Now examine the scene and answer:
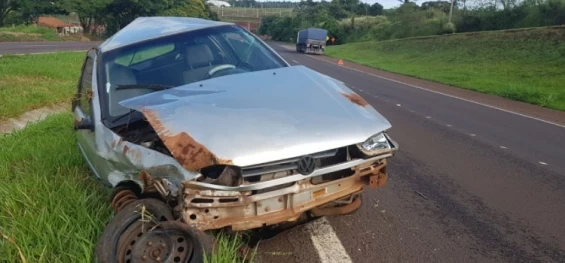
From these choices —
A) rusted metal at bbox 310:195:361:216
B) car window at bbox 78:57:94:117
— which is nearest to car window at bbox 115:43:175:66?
car window at bbox 78:57:94:117

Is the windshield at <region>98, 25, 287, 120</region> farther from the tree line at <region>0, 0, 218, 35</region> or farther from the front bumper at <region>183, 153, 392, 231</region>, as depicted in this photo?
the tree line at <region>0, 0, 218, 35</region>

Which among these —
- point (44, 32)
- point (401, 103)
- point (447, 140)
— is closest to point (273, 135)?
point (447, 140)

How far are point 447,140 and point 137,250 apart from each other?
238 inches

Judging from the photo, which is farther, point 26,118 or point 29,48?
point 29,48

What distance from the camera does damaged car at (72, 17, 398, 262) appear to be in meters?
3.04

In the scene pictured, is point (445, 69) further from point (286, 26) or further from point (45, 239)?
point (286, 26)

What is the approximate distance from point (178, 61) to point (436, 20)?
49878 mm

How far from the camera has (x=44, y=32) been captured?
47.9 metres

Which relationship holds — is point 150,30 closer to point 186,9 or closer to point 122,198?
point 122,198

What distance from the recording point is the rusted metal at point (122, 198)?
3602 mm

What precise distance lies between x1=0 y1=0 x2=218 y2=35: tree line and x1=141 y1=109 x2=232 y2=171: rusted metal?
5391 cm

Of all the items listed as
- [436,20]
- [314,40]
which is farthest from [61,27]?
[436,20]

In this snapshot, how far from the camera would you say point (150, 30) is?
496 cm

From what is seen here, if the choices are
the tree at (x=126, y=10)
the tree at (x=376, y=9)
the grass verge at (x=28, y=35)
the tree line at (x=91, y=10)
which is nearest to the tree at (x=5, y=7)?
the tree line at (x=91, y=10)
